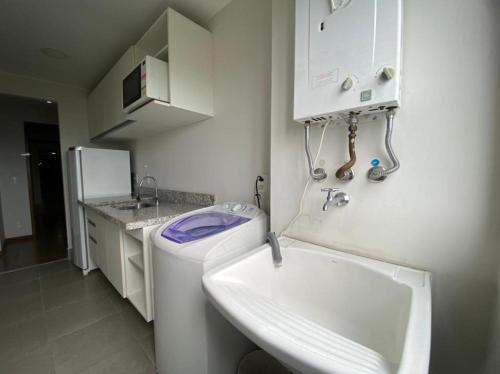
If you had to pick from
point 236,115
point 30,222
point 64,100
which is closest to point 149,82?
point 236,115

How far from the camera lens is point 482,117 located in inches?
22.4

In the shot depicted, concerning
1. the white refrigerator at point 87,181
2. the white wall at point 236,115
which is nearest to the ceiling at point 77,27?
the white wall at point 236,115

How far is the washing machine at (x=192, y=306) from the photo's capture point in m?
0.83

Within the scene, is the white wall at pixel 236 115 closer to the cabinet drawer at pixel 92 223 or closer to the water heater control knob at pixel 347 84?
the water heater control knob at pixel 347 84

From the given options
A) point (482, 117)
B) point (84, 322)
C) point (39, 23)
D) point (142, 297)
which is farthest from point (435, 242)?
point (39, 23)

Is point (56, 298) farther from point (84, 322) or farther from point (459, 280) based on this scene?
point (459, 280)

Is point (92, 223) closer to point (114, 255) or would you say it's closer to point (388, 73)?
point (114, 255)

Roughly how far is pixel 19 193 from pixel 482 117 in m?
5.49

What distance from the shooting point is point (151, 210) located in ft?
5.43

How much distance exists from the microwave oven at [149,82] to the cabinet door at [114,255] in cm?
98

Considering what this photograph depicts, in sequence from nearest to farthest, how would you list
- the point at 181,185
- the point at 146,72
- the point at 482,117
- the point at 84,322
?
the point at 482,117
the point at 146,72
the point at 84,322
the point at 181,185

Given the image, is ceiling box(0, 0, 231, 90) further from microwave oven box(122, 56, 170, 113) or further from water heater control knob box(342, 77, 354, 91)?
water heater control knob box(342, 77, 354, 91)

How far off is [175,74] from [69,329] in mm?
2006

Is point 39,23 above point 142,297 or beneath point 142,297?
above
